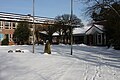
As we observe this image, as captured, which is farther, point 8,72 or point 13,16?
point 13,16

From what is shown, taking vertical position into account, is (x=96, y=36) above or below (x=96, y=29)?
below

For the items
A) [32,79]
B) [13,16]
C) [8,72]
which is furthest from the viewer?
[13,16]

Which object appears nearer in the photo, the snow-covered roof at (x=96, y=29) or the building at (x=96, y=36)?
the building at (x=96, y=36)

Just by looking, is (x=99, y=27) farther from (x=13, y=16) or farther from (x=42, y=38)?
(x=13, y=16)

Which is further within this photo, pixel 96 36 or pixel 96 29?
pixel 96 36

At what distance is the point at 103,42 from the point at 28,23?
862 inches

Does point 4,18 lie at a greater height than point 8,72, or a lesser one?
greater

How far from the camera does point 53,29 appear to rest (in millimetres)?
70062

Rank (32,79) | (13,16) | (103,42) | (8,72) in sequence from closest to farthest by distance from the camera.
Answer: (32,79) < (8,72) < (103,42) < (13,16)

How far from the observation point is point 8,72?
45.2 feet

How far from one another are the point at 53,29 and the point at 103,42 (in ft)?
58.8


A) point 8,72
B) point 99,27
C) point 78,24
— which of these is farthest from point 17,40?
point 8,72

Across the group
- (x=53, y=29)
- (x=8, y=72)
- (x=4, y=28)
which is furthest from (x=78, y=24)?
(x=8, y=72)

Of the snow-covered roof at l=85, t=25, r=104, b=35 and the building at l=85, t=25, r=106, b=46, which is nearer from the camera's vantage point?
the building at l=85, t=25, r=106, b=46
